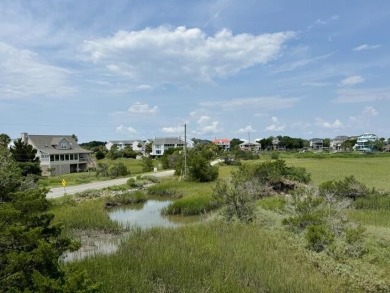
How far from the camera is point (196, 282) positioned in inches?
294

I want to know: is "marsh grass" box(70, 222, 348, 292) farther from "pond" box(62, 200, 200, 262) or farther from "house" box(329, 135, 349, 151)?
"house" box(329, 135, 349, 151)

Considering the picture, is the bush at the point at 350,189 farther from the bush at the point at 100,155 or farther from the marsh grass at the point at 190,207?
the bush at the point at 100,155

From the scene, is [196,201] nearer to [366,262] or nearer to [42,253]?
[366,262]

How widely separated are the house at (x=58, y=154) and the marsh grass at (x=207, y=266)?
4357 centimetres

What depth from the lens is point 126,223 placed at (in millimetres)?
Result: 16375

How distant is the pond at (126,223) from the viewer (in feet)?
36.3

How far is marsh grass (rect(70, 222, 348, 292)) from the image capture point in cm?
729

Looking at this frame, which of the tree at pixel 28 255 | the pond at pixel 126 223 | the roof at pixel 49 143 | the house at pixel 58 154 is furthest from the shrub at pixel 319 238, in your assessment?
the roof at pixel 49 143

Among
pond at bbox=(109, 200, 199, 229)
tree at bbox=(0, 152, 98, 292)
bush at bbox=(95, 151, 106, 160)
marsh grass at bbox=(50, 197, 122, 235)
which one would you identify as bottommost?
pond at bbox=(109, 200, 199, 229)

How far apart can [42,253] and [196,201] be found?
15902mm

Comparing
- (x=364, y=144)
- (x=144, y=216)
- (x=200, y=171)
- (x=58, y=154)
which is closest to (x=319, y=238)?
(x=144, y=216)

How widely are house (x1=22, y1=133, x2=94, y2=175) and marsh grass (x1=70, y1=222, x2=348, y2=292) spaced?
43574 millimetres

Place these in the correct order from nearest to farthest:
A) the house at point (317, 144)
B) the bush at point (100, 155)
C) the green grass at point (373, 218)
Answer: the green grass at point (373, 218) → the bush at point (100, 155) → the house at point (317, 144)

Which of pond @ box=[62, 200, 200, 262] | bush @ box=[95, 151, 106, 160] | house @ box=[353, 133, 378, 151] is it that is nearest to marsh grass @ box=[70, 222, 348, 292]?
pond @ box=[62, 200, 200, 262]
